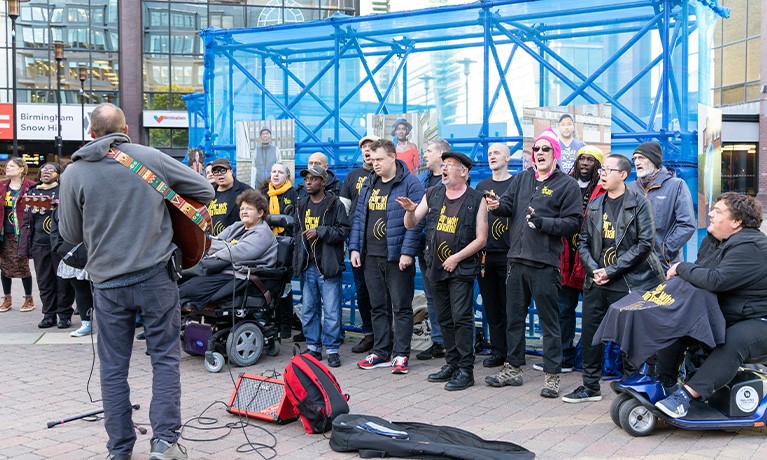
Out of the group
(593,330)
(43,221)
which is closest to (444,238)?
(593,330)

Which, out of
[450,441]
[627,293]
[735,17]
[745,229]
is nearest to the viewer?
[450,441]

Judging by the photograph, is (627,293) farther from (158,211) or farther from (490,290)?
(158,211)

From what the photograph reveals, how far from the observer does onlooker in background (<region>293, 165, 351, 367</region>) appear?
726 centimetres

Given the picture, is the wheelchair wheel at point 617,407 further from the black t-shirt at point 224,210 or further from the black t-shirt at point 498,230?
the black t-shirt at point 224,210

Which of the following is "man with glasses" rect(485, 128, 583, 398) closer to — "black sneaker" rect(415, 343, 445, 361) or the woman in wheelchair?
"black sneaker" rect(415, 343, 445, 361)

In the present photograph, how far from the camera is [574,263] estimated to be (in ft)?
21.7

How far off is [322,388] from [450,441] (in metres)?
0.98

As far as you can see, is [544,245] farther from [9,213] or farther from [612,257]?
[9,213]

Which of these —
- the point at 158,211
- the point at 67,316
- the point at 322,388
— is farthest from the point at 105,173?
the point at 67,316

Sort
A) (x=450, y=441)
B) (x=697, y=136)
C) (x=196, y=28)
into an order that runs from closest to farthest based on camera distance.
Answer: (x=450, y=441) < (x=697, y=136) < (x=196, y=28)

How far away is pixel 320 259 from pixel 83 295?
3.16 metres

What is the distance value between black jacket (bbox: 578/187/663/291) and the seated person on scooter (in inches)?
20.4

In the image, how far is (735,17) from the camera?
35.8 meters

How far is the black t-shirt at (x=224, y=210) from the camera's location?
827cm
